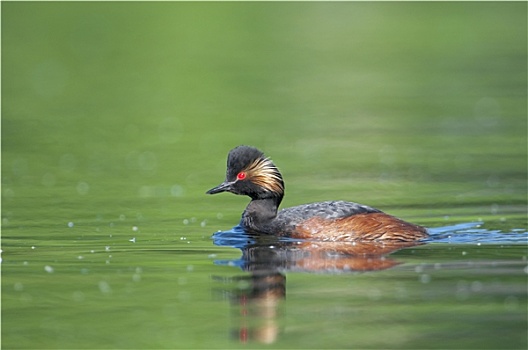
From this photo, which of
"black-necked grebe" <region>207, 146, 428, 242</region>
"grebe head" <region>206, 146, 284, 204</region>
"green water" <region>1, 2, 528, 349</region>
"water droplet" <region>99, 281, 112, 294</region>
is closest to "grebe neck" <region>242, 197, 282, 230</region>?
→ "black-necked grebe" <region>207, 146, 428, 242</region>

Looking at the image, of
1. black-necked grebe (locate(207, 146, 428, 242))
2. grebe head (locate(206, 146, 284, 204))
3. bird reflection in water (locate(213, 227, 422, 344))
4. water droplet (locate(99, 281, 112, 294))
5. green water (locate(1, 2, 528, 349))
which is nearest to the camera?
bird reflection in water (locate(213, 227, 422, 344))

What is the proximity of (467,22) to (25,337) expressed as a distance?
34379 mm

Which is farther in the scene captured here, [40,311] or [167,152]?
[167,152]

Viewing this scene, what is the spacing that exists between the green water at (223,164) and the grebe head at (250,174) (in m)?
0.76

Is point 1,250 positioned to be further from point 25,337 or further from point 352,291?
point 352,291

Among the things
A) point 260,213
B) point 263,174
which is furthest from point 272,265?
point 263,174

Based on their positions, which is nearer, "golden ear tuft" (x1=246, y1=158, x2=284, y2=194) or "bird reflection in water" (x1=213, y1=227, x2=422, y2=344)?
"bird reflection in water" (x1=213, y1=227, x2=422, y2=344)

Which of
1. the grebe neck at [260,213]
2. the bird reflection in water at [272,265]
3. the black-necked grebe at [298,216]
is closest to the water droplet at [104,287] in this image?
the bird reflection in water at [272,265]

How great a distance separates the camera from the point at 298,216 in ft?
45.3

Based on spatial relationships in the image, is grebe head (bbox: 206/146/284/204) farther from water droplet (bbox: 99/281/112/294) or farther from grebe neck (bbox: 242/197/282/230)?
water droplet (bbox: 99/281/112/294)

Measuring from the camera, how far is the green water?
10164 mm

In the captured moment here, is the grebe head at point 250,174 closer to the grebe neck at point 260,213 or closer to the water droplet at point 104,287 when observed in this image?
the grebe neck at point 260,213

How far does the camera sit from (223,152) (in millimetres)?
21359

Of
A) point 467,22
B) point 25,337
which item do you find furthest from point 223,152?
point 467,22
